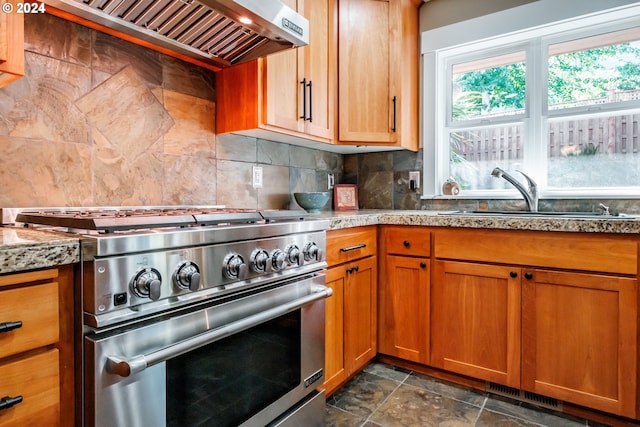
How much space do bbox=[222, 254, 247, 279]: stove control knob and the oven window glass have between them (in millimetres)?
202

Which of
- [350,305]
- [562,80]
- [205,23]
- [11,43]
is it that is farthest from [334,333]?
[562,80]

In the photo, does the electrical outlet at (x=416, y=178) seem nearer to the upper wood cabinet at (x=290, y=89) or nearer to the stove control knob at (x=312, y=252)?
the upper wood cabinet at (x=290, y=89)

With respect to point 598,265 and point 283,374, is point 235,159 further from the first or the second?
point 598,265

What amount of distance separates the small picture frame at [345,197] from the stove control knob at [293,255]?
4.35 ft

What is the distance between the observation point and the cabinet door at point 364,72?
7.49 ft

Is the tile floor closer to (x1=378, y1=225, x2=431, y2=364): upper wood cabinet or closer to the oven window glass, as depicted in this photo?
(x1=378, y1=225, x2=431, y2=364): upper wood cabinet

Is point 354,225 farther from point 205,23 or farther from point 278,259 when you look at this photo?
point 205,23

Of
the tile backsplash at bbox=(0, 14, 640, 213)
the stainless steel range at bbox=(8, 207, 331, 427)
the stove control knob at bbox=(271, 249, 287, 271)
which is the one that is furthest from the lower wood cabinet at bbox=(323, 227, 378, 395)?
the tile backsplash at bbox=(0, 14, 640, 213)

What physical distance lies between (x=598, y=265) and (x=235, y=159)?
176cm

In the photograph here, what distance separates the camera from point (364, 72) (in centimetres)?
235

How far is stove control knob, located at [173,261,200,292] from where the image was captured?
37.4 inches

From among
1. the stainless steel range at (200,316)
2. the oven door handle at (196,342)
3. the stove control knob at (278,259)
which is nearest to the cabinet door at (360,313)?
the stainless steel range at (200,316)

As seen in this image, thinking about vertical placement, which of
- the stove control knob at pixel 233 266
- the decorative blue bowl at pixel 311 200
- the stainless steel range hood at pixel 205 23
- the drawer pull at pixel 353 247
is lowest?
the drawer pull at pixel 353 247

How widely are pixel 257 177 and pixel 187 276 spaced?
1.22 metres
